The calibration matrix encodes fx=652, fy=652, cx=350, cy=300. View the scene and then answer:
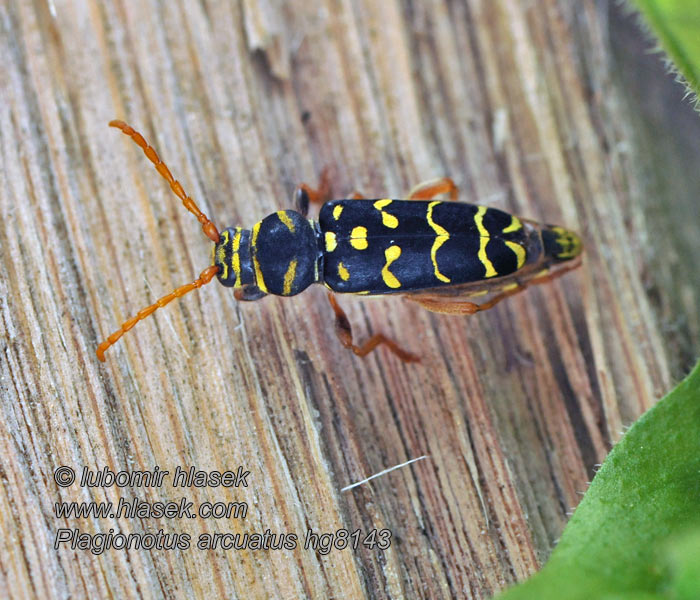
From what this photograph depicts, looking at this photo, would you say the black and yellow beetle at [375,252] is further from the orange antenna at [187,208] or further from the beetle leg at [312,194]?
the beetle leg at [312,194]

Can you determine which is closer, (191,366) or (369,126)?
→ (191,366)

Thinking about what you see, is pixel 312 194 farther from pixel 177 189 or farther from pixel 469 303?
pixel 469 303

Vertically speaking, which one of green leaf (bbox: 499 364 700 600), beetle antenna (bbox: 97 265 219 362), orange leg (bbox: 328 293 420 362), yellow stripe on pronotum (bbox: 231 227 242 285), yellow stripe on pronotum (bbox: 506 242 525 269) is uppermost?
yellow stripe on pronotum (bbox: 231 227 242 285)

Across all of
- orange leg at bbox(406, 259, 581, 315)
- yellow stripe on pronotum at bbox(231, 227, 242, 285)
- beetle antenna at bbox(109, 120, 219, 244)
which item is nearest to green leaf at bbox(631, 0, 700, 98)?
orange leg at bbox(406, 259, 581, 315)

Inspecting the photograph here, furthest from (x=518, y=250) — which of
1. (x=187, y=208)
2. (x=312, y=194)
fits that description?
(x=187, y=208)

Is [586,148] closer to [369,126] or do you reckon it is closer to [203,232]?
[369,126]

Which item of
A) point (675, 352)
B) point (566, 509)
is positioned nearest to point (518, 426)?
point (566, 509)

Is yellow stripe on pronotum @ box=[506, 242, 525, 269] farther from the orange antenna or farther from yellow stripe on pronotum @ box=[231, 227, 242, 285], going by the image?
the orange antenna
